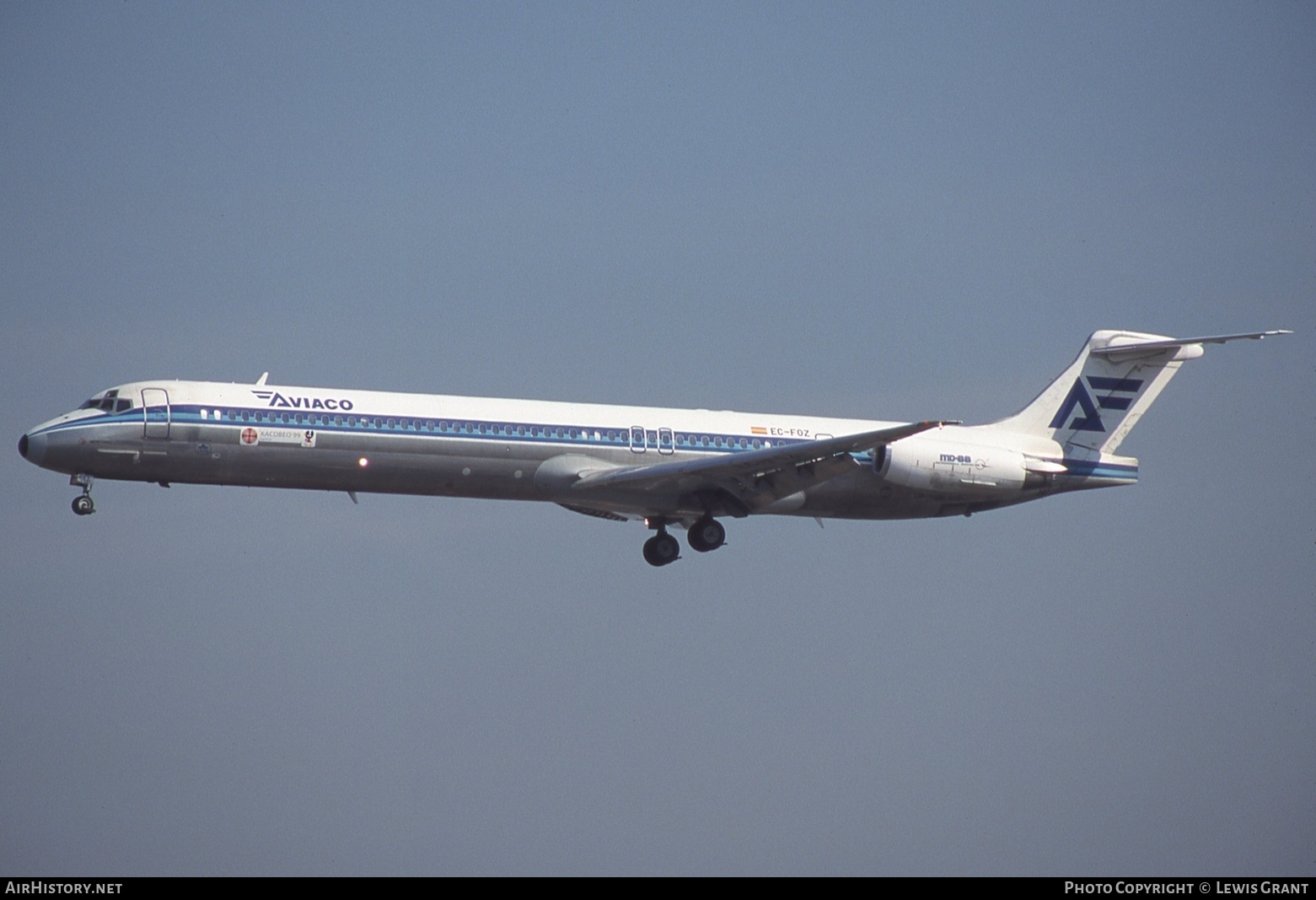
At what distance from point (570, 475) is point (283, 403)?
6.33 m

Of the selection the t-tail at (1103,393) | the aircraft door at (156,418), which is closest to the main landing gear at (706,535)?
the t-tail at (1103,393)

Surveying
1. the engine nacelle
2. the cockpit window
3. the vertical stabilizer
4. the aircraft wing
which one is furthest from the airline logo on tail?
the cockpit window

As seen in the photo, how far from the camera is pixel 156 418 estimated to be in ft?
131

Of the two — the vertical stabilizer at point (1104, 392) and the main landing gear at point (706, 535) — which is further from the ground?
the vertical stabilizer at point (1104, 392)

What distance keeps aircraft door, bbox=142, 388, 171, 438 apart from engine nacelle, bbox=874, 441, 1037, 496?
619 inches

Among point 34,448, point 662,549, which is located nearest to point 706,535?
point 662,549

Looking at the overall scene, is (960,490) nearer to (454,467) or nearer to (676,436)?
(676,436)

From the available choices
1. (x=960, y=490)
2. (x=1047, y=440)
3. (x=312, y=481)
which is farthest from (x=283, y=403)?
(x=1047, y=440)

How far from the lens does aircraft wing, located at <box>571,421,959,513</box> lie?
40625mm

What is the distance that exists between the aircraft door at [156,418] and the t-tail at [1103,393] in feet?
65.1

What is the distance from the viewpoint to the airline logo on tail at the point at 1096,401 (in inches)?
1836

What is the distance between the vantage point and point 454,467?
40.8 m

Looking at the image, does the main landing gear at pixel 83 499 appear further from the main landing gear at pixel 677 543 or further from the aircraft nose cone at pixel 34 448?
the main landing gear at pixel 677 543
